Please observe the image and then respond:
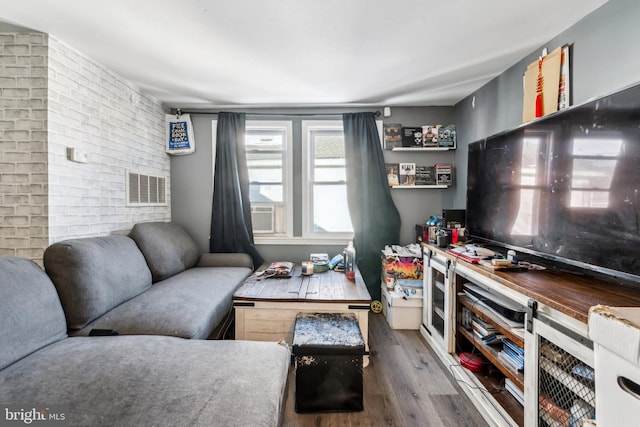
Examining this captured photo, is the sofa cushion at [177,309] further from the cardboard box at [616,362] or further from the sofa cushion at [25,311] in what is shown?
the cardboard box at [616,362]

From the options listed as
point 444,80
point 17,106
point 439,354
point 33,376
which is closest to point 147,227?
point 17,106

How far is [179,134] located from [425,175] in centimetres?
289

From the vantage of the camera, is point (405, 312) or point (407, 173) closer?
point (405, 312)

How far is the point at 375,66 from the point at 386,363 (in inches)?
92.8

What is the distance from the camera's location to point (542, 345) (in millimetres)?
1171

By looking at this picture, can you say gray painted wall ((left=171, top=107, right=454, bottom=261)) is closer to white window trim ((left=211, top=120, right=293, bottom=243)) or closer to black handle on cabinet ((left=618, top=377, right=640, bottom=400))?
white window trim ((left=211, top=120, right=293, bottom=243))

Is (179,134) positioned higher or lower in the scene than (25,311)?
higher

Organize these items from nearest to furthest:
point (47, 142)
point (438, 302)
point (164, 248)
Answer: point (47, 142) < point (438, 302) < point (164, 248)

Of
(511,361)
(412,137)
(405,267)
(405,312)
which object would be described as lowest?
(405,312)

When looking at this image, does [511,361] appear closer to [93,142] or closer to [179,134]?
[93,142]

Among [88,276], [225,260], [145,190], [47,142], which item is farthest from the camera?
[225,260]

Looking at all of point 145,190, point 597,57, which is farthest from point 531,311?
point 145,190

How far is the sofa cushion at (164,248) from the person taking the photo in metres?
2.47

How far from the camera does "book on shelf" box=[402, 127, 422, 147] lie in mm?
3145
